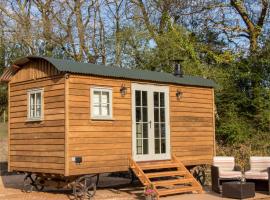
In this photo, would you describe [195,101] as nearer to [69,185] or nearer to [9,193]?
[69,185]

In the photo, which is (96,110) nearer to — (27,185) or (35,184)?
(35,184)

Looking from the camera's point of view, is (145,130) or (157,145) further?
(157,145)

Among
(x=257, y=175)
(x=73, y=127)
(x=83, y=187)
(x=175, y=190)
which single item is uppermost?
(x=73, y=127)

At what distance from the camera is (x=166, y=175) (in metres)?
11.7

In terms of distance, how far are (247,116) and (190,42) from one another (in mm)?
4139

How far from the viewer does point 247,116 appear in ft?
65.2

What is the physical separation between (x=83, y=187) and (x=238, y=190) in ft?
11.2

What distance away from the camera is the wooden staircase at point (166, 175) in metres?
Answer: 11.1

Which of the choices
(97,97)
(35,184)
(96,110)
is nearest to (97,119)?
(96,110)

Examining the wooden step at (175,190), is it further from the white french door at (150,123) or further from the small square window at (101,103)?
the small square window at (101,103)

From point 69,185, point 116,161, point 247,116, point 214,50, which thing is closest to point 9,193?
point 69,185

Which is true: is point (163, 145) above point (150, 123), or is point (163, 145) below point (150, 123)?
below

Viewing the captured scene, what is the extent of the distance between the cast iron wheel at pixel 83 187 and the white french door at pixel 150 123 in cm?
141

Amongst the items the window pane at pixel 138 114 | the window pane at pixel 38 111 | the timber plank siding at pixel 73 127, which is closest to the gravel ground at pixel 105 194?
the timber plank siding at pixel 73 127
